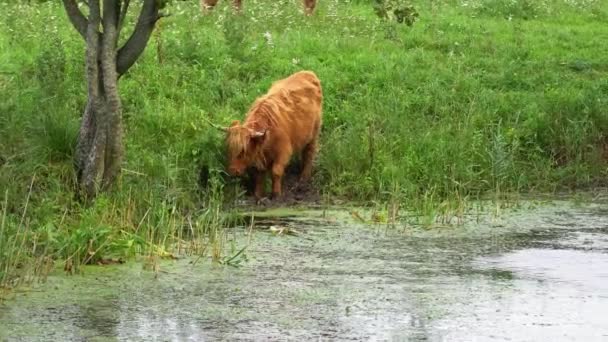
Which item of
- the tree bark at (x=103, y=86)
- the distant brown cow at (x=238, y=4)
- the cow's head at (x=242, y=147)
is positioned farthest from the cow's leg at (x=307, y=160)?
the distant brown cow at (x=238, y=4)

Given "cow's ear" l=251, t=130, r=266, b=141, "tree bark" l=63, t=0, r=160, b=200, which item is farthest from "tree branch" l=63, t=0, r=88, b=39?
"cow's ear" l=251, t=130, r=266, b=141

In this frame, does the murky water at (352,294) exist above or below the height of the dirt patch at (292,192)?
below

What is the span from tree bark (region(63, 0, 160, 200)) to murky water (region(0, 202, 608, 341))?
113cm

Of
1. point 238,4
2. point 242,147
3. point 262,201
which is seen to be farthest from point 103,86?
point 238,4

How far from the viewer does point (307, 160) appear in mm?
11531

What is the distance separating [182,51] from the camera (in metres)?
13.0

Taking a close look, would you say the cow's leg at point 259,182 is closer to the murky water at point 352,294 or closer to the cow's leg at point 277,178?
the cow's leg at point 277,178

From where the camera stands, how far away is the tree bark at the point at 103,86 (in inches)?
363

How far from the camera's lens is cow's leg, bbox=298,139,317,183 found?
11.5 meters

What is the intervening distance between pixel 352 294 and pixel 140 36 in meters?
3.00

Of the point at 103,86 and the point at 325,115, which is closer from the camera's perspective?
the point at 103,86

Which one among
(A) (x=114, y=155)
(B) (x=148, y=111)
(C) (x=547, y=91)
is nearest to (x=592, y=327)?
(A) (x=114, y=155)

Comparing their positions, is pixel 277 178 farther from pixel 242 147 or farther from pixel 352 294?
pixel 352 294

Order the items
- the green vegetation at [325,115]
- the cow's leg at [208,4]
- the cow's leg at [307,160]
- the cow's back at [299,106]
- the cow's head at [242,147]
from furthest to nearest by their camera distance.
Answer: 1. the cow's leg at [208,4]
2. the cow's leg at [307,160]
3. the cow's back at [299,106]
4. the cow's head at [242,147]
5. the green vegetation at [325,115]
